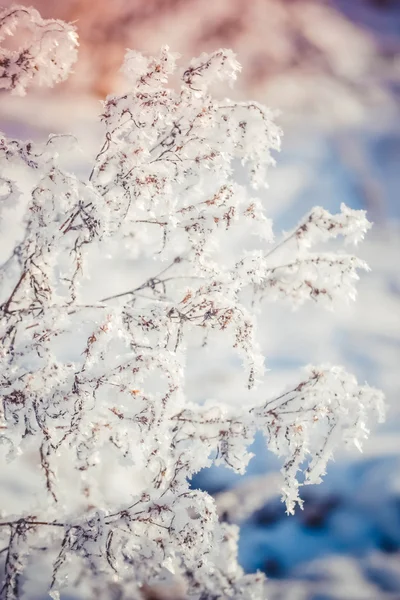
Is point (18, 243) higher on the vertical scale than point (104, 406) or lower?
higher

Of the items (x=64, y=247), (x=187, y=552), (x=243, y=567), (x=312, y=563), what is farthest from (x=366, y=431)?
(x=312, y=563)

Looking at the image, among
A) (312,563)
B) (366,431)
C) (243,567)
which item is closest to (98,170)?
(366,431)

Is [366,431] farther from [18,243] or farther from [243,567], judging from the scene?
[243,567]

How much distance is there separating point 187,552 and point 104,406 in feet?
4.53

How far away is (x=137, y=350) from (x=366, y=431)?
2106 millimetres

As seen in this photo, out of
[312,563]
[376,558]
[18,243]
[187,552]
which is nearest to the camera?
[18,243]

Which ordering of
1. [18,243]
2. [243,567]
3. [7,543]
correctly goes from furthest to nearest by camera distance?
[243,567] < [7,543] < [18,243]

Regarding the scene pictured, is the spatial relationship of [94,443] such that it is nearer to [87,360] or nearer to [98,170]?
[87,360]

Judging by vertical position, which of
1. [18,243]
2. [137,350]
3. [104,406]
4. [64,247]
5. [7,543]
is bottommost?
[7,543]

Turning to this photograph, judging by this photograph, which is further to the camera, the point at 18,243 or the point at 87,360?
the point at 18,243

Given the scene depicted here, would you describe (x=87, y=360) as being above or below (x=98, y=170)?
below

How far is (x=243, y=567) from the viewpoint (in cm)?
565

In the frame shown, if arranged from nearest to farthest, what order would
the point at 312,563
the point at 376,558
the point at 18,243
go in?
the point at 18,243
the point at 312,563
the point at 376,558

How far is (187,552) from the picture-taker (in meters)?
3.03
